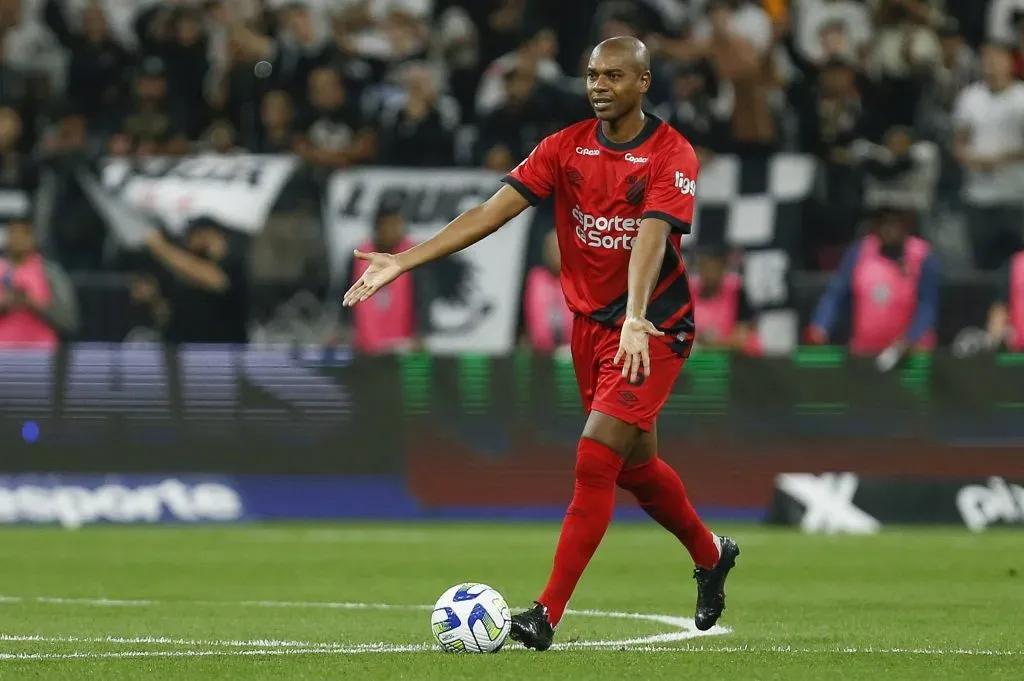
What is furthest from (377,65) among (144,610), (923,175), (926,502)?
(144,610)

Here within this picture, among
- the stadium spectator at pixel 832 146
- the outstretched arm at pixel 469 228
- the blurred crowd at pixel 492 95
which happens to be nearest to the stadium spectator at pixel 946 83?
the blurred crowd at pixel 492 95

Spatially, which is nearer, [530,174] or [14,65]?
[530,174]

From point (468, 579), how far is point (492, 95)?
8577mm

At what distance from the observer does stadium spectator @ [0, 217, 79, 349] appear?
15.6 m

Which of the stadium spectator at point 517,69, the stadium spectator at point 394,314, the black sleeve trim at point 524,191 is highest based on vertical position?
the stadium spectator at point 517,69

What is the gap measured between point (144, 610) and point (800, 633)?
3109 millimetres

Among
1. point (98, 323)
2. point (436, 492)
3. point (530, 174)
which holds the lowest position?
point (436, 492)

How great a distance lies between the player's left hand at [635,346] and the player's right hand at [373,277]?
0.87 m

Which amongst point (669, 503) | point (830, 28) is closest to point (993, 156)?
point (830, 28)

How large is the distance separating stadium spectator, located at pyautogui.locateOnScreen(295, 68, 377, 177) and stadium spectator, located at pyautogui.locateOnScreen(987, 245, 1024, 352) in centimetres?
577

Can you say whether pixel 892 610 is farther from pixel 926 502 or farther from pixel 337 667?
pixel 926 502

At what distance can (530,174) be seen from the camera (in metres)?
7.62

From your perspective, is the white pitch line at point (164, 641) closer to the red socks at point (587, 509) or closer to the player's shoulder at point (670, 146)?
the red socks at point (587, 509)

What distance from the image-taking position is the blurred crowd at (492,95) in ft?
56.7
